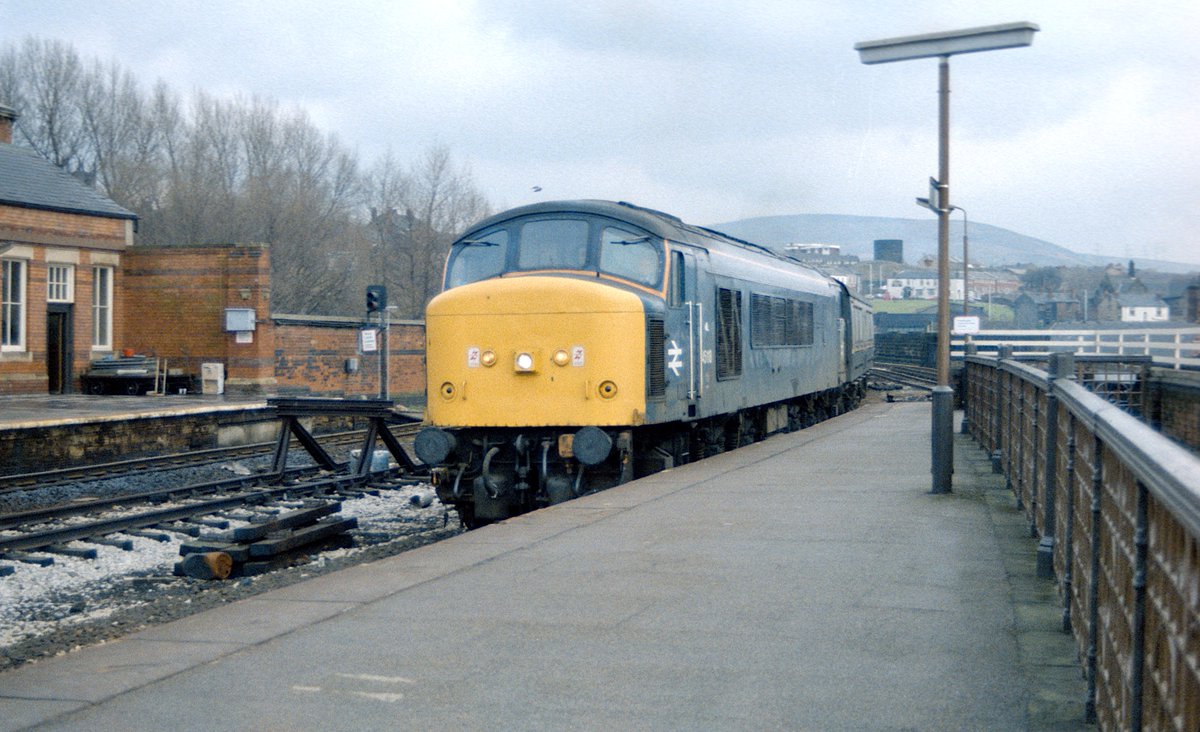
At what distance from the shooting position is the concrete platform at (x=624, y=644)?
4730 mm

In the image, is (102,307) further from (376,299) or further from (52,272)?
(376,299)

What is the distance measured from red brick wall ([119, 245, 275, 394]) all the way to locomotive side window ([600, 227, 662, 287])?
20786 millimetres

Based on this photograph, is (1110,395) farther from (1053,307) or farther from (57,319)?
(57,319)

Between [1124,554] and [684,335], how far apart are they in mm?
9354

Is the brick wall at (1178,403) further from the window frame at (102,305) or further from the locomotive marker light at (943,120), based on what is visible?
the window frame at (102,305)

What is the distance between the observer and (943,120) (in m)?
11.8

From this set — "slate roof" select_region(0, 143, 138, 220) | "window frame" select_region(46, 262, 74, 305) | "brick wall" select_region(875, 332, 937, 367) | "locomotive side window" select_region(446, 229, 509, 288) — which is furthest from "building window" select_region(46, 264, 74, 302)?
"brick wall" select_region(875, 332, 937, 367)

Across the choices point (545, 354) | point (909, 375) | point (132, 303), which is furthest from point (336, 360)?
point (909, 375)

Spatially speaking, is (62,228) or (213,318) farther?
(213,318)

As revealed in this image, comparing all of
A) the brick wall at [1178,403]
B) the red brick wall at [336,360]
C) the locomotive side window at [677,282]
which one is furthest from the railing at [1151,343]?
the red brick wall at [336,360]

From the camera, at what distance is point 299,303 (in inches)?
2192

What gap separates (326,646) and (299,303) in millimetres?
51632

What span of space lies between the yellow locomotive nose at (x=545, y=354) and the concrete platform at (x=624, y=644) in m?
2.48

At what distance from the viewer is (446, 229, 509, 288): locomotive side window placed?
505 inches
